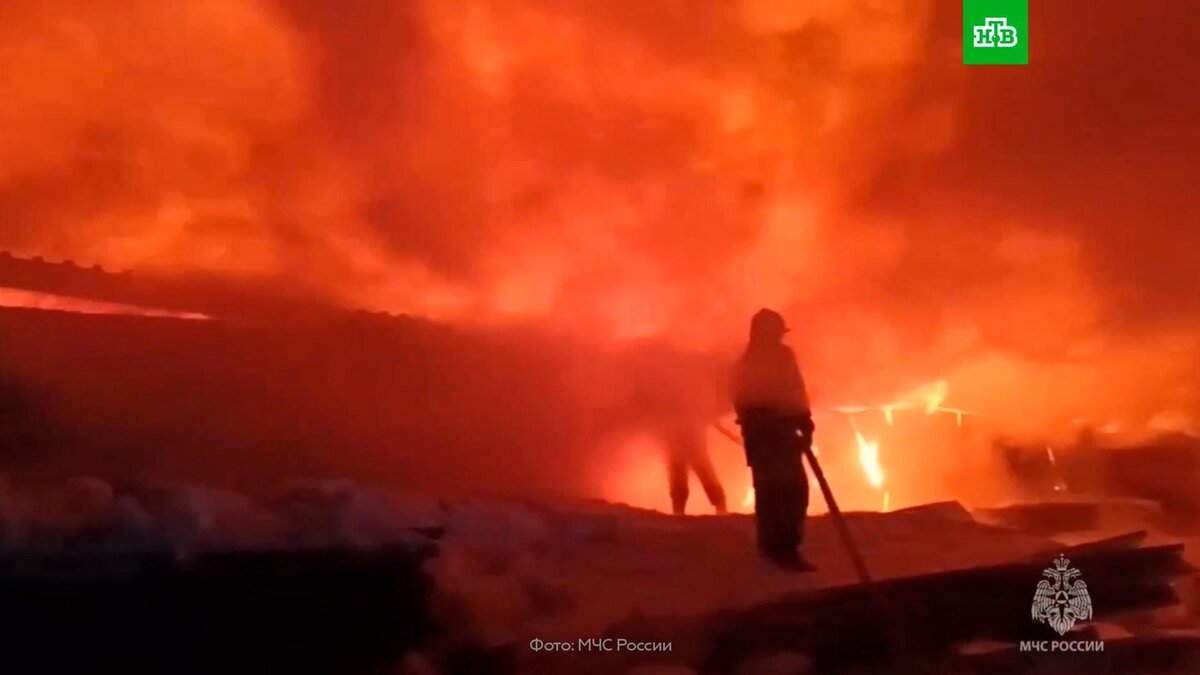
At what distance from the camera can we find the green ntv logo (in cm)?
214

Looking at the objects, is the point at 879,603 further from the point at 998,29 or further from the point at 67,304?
the point at 67,304

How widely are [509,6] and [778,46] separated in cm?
78

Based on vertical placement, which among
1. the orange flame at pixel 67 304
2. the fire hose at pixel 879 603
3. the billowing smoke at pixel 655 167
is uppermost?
the billowing smoke at pixel 655 167

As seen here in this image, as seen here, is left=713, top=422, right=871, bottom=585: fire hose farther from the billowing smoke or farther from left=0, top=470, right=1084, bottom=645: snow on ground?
the billowing smoke

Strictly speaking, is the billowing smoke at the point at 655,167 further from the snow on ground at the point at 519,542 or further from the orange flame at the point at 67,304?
the snow on ground at the point at 519,542

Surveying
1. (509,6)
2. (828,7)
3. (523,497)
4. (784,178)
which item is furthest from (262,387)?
(828,7)

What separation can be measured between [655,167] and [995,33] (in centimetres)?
92

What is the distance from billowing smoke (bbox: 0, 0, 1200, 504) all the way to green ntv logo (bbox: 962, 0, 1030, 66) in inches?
8.5

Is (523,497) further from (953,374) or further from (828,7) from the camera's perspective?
(828,7)

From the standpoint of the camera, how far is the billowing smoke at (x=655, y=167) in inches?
97.0

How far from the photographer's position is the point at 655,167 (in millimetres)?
2617

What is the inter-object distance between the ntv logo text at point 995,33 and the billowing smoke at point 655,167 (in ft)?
0.87

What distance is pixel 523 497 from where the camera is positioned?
2438 millimetres

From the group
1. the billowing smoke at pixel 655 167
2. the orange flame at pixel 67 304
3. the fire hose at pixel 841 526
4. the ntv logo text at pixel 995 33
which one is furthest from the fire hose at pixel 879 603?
the orange flame at pixel 67 304
